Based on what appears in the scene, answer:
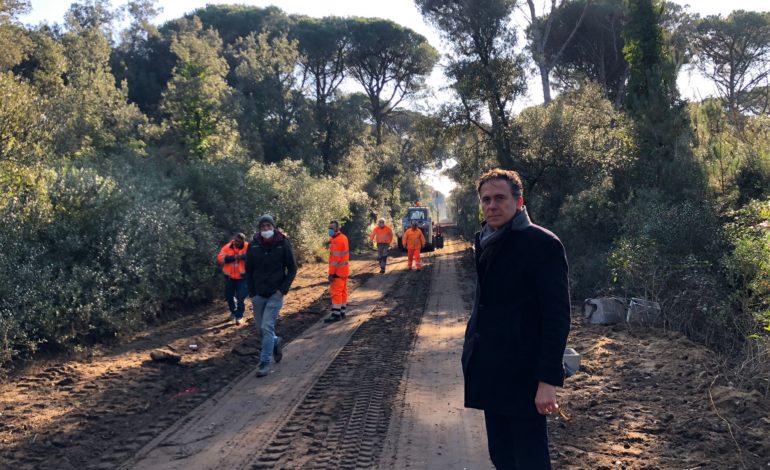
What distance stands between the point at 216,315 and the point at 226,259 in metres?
1.62

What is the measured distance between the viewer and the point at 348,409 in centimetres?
607

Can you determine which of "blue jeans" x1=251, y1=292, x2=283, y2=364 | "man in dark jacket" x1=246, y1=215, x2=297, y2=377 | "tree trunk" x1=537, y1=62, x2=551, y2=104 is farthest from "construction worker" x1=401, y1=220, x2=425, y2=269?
"blue jeans" x1=251, y1=292, x2=283, y2=364

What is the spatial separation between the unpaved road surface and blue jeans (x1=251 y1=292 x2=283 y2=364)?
33cm

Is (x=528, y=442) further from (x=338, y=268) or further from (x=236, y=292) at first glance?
(x=236, y=292)

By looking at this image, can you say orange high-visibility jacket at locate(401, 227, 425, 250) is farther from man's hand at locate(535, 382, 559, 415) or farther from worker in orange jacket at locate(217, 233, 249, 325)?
man's hand at locate(535, 382, 559, 415)

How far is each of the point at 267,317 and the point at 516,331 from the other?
523 cm

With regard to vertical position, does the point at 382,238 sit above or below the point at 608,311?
above

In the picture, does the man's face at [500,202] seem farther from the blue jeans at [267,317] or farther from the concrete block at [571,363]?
the blue jeans at [267,317]

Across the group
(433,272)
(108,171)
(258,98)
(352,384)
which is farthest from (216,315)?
(258,98)

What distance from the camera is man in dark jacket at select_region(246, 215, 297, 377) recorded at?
7.52m

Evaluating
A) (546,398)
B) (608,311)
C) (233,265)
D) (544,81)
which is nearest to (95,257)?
(233,265)

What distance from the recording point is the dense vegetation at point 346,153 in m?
8.86

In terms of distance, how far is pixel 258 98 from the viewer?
30281 millimetres

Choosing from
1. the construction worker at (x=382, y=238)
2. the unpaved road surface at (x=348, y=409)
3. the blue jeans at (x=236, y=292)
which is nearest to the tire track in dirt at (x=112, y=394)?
the unpaved road surface at (x=348, y=409)
